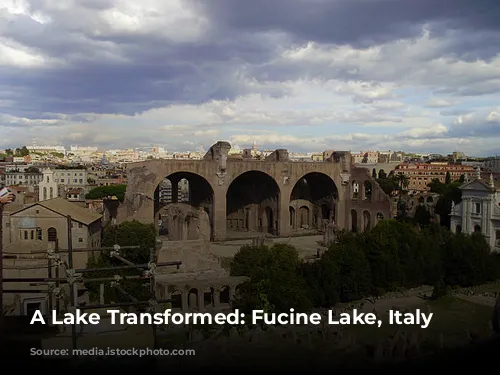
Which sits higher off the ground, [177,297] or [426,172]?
[426,172]

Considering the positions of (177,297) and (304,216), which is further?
(304,216)

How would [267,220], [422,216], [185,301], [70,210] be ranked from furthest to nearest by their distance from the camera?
[267,220] < [422,216] < [70,210] < [185,301]

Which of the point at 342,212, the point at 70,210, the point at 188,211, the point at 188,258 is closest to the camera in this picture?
the point at 188,258

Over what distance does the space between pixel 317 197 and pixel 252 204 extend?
594 centimetres

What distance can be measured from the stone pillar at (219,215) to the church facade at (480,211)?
15.3 meters

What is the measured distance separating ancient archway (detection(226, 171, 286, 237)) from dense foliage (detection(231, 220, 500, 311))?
14.2 meters

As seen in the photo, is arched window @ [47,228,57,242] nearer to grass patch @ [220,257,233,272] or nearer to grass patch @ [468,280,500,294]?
grass patch @ [220,257,233,272]

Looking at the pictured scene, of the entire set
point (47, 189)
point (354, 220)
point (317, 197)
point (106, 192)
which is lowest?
point (354, 220)

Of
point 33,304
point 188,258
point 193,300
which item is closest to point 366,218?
point 188,258

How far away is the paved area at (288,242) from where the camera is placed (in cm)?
→ 3125

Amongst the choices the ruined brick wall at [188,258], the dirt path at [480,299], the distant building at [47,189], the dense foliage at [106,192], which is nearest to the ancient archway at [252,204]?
the distant building at [47,189]

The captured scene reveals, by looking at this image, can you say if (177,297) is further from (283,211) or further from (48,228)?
(283,211)

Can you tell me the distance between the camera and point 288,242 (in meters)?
36.0

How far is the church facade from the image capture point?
31392 millimetres
